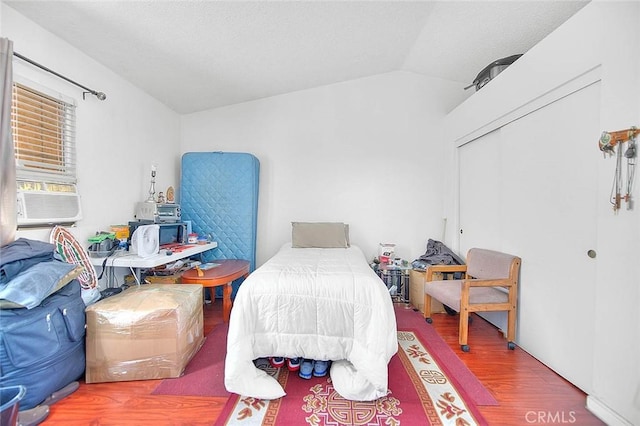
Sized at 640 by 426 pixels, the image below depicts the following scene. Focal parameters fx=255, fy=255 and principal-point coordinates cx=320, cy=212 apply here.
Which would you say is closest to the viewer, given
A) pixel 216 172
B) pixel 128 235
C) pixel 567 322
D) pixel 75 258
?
pixel 567 322

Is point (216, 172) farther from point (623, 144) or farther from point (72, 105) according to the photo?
point (623, 144)

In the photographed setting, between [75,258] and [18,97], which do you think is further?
[75,258]

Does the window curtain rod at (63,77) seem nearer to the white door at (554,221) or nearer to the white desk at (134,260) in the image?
the white desk at (134,260)

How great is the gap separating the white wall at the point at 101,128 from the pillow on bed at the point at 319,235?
70.3 inches

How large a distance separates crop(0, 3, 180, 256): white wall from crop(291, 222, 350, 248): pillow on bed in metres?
1.79

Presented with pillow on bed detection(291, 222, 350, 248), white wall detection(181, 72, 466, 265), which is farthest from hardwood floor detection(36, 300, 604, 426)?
white wall detection(181, 72, 466, 265)

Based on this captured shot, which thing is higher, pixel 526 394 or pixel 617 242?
pixel 617 242

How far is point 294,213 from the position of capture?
11.7 feet

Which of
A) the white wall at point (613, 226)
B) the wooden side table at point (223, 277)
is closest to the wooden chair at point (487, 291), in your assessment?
the white wall at point (613, 226)

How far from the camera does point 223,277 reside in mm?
2459

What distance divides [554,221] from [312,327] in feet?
6.27

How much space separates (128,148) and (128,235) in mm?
910

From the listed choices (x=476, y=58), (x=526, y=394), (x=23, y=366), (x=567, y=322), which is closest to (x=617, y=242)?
(x=567, y=322)

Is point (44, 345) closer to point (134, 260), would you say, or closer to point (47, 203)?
point (134, 260)
